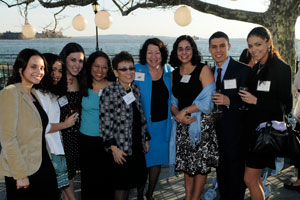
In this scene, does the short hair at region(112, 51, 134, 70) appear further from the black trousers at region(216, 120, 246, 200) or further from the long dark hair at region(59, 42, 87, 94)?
the black trousers at region(216, 120, 246, 200)

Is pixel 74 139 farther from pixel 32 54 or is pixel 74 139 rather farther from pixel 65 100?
pixel 32 54

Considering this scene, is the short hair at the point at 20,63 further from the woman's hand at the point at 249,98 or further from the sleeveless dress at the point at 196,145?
the woman's hand at the point at 249,98

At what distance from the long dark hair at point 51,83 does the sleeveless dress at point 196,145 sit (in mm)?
1241

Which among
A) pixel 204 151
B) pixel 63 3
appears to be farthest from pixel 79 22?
pixel 204 151

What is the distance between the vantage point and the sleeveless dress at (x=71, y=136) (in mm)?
2732

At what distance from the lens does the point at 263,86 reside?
248 centimetres

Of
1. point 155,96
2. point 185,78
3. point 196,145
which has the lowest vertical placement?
point 196,145

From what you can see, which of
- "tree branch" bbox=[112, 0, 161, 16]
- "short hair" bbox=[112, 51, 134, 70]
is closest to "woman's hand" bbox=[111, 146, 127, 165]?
"short hair" bbox=[112, 51, 134, 70]

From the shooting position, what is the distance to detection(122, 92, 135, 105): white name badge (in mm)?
2684

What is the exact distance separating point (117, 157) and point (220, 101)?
3.85ft

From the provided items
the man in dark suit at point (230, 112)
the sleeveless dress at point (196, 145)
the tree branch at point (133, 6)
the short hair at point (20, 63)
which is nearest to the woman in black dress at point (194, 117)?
the sleeveless dress at point (196, 145)

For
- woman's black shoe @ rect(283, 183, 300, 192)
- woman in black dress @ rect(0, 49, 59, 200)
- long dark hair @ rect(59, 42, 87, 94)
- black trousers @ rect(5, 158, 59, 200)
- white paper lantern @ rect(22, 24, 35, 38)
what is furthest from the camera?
white paper lantern @ rect(22, 24, 35, 38)

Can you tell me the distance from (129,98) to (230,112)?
3.46 ft

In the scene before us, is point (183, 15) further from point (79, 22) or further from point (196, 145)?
point (196, 145)
